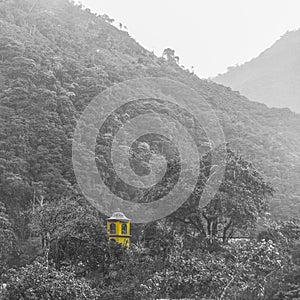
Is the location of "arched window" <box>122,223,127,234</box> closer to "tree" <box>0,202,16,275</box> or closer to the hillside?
"tree" <box>0,202,16,275</box>

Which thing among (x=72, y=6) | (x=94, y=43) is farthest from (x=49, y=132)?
(x=72, y=6)

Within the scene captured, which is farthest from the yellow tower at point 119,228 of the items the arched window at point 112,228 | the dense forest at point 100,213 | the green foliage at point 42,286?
the green foliage at point 42,286

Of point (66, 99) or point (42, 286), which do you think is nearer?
point (42, 286)

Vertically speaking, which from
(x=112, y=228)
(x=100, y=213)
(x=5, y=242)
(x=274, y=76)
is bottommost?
(x=5, y=242)

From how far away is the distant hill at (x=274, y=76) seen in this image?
82475 mm

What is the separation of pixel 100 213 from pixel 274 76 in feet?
209

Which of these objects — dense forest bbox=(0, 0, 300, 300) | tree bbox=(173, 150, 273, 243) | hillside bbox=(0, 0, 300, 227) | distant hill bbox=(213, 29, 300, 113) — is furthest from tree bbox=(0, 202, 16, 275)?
distant hill bbox=(213, 29, 300, 113)

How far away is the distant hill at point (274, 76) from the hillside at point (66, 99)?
68.1 ft

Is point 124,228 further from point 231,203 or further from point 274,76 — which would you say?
point 274,76

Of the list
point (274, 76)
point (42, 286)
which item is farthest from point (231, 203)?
point (274, 76)

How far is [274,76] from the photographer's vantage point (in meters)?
87.8

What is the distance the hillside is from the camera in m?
31.1

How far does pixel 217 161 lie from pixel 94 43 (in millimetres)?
40871

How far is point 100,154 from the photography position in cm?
3412
